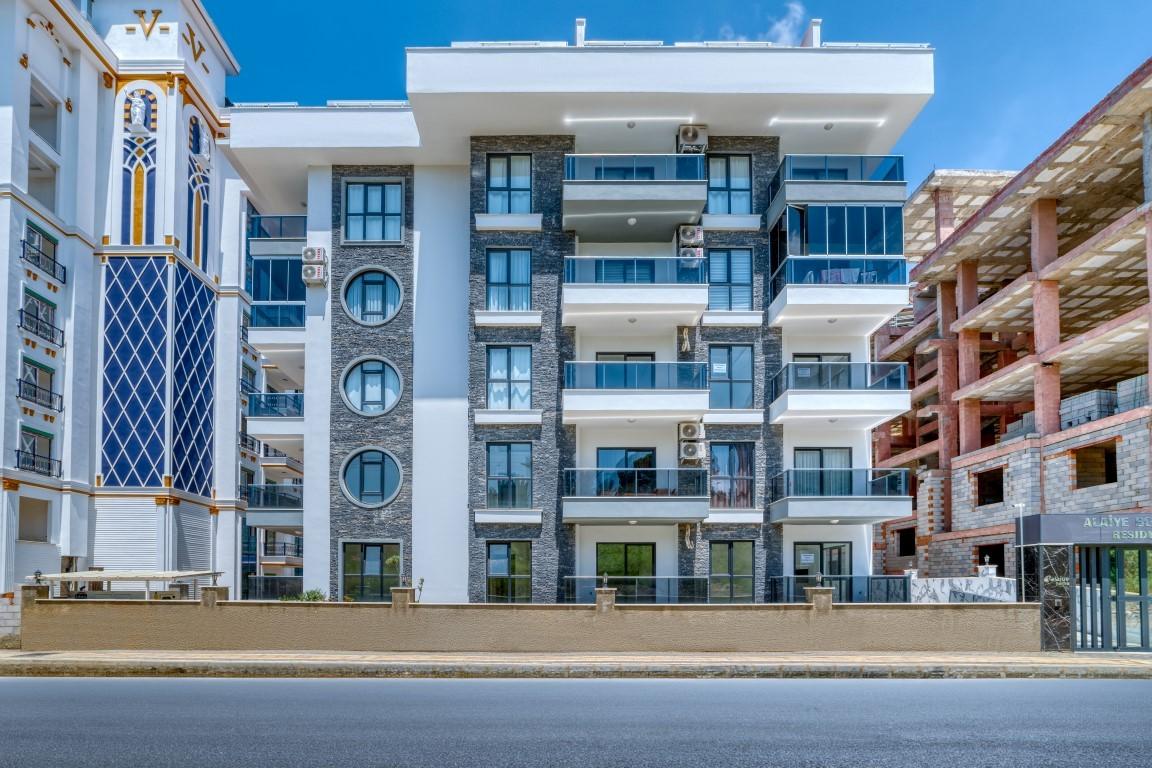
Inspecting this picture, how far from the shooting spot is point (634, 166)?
92.3 ft

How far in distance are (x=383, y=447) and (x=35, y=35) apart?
67.0ft

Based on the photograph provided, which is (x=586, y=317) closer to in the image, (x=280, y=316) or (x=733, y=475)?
(x=733, y=475)

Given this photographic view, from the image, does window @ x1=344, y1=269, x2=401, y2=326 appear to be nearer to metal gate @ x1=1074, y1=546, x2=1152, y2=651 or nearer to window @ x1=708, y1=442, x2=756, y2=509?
window @ x1=708, y1=442, x2=756, y2=509

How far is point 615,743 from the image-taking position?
447 inches

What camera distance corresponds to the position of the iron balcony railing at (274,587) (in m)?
27.6

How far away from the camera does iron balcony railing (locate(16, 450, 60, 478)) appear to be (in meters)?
35.6

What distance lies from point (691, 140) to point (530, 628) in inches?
539

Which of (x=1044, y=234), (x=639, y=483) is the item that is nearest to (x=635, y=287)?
(x=639, y=483)

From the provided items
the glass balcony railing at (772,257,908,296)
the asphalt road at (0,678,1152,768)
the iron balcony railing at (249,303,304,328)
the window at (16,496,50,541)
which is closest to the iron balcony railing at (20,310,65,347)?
the window at (16,496,50,541)

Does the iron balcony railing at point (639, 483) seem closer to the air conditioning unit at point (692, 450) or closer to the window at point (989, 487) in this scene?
the air conditioning unit at point (692, 450)

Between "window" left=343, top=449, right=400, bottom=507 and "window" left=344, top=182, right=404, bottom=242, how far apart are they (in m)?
6.06

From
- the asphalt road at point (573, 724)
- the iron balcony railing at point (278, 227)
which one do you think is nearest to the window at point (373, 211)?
the iron balcony railing at point (278, 227)

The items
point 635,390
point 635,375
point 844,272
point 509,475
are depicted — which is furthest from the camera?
point 509,475

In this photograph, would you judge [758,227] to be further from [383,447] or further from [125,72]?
[125,72]
